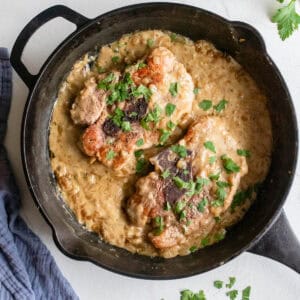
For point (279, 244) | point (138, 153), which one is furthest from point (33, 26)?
point (279, 244)

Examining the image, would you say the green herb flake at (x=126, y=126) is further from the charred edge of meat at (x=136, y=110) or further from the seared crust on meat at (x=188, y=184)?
the seared crust on meat at (x=188, y=184)

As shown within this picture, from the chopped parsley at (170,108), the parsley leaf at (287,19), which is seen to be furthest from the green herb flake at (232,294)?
the parsley leaf at (287,19)

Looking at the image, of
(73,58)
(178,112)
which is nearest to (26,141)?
→ (73,58)

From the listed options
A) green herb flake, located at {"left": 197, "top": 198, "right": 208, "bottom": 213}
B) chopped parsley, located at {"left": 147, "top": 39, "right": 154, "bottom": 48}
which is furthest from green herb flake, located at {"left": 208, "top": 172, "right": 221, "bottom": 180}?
chopped parsley, located at {"left": 147, "top": 39, "right": 154, "bottom": 48}

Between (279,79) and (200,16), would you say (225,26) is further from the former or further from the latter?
(279,79)

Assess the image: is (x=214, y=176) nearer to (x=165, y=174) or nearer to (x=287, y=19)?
(x=165, y=174)
